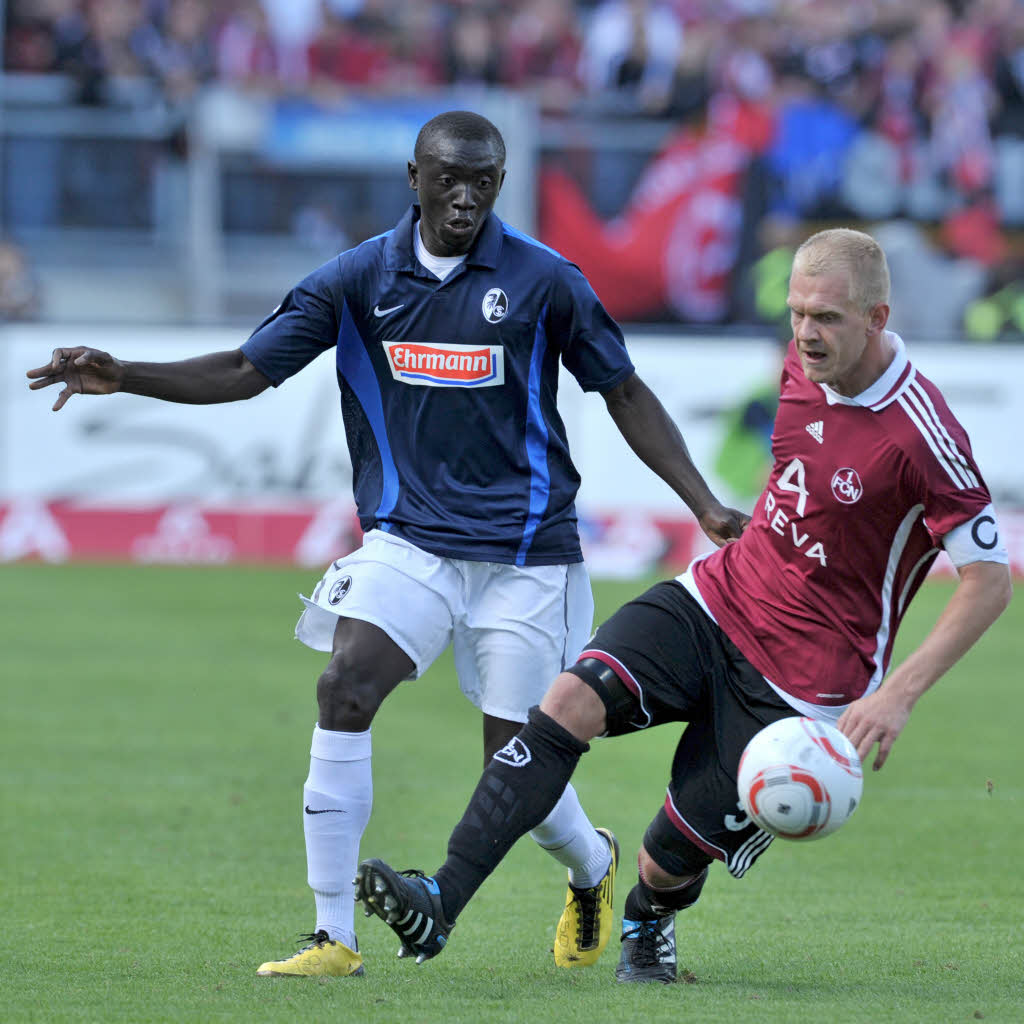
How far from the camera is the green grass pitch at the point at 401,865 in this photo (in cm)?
473

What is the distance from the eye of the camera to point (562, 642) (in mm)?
5457

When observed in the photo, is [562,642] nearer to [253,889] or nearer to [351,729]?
[351,729]

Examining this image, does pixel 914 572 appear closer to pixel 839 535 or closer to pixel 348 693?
pixel 839 535

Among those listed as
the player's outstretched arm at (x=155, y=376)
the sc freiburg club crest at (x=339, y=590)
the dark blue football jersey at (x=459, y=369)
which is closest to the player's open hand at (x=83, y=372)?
the player's outstretched arm at (x=155, y=376)

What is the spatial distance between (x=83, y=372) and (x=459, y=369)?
1.04 metres

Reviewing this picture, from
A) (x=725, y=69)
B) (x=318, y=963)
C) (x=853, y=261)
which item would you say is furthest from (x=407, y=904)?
(x=725, y=69)

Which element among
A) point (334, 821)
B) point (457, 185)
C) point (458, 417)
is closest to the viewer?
point (334, 821)

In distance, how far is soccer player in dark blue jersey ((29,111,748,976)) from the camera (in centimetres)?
521

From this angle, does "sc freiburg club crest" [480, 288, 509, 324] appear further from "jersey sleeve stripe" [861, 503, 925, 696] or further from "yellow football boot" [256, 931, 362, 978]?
"yellow football boot" [256, 931, 362, 978]

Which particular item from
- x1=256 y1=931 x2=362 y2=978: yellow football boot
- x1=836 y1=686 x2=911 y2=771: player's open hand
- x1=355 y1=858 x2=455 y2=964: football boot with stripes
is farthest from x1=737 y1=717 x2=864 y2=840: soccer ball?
x1=256 y1=931 x2=362 y2=978: yellow football boot

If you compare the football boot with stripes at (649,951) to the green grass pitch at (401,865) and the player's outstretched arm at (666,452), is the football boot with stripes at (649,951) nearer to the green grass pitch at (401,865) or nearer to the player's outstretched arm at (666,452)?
the green grass pitch at (401,865)

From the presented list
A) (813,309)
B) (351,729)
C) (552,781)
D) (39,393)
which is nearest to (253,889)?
(351,729)

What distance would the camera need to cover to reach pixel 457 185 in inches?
205

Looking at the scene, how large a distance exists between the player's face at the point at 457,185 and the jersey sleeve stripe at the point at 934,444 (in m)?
1.26
